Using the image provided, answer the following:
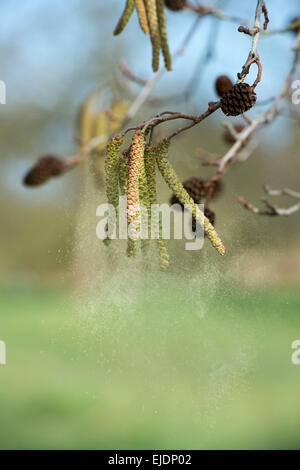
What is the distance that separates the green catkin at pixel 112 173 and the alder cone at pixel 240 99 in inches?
6.0

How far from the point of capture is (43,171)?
1.57 m

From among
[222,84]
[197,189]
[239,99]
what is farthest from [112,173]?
[222,84]

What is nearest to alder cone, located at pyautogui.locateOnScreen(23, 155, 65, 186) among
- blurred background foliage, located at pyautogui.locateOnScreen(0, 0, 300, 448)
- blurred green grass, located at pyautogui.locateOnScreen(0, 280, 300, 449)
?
blurred background foliage, located at pyautogui.locateOnScreen(0, 0, 300, 448)

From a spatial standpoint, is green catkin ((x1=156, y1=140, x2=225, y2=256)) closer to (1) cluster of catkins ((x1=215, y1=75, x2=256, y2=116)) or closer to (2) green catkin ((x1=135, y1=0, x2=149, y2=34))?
(1) cluster of catkins ((x1=215, y1=75, x2=256, y2=116))

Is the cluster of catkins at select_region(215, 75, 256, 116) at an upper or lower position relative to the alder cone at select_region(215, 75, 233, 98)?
lower

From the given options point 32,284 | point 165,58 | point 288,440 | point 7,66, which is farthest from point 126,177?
point 32,284

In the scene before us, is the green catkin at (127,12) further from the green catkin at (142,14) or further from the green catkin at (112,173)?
the green catkin at (112,173)

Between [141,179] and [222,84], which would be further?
[222,84]

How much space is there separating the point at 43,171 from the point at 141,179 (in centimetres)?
100

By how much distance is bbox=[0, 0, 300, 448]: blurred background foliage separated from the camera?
2014mm

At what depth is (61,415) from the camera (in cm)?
563

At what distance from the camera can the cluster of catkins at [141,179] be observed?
60 cm

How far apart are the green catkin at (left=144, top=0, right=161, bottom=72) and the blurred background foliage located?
0.39 m

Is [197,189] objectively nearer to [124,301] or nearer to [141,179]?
[141,179]
